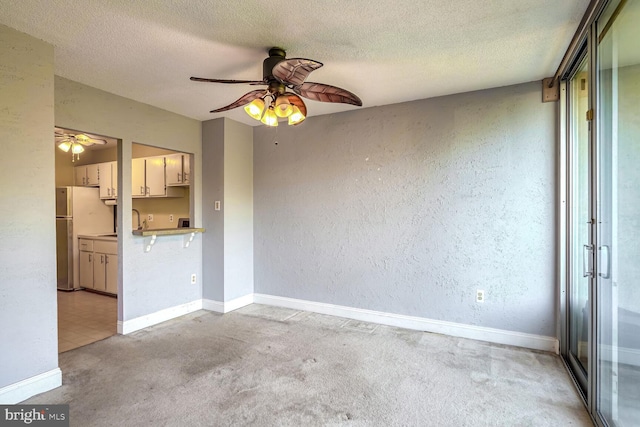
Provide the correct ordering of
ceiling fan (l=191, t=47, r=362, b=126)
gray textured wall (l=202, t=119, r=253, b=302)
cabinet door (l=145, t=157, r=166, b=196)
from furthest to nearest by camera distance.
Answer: cabinet door (l=145, t=157, r=166, b=196), gray textured wall (l=202, t=119, r=253, b=302), ceiling fan (l=191, t=47, r=362, b=126)

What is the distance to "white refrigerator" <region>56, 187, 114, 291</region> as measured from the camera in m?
5.16

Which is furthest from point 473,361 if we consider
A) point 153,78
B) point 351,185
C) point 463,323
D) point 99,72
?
point 99,72

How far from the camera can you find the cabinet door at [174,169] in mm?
4539

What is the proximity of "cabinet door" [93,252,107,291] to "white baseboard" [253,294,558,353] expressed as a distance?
2.48 metres

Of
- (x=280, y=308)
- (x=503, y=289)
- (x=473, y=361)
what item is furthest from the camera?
(x=280, y=308)

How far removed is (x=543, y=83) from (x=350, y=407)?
10.3 ft

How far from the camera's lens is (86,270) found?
200 inches

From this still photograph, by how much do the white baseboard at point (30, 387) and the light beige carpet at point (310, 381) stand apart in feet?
0.19

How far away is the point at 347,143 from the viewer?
3.82m

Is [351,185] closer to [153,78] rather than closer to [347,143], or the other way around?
[347,143]

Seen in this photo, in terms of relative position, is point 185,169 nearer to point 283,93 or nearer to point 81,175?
point 81,175

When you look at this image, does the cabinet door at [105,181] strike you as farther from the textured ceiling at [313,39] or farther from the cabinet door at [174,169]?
the textured ceiling at [313,39]

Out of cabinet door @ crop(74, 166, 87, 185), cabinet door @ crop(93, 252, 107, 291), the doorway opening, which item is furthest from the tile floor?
cabinet door @ crop(74, 166, 87, 185)

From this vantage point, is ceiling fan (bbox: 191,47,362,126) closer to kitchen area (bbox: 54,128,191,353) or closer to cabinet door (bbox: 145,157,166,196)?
kitchen area (bbox: 54,128,191,353)
